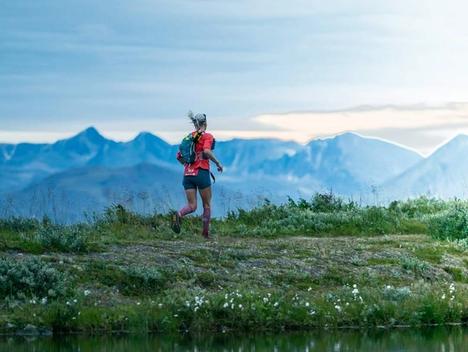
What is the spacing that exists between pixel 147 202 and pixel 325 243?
665 centimetres

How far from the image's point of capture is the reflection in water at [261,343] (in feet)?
60.9

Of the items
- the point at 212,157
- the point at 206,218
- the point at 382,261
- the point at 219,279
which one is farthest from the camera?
the point at 206,218

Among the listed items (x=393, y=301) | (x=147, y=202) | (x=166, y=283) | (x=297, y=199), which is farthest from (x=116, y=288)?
(x=297, y=199)

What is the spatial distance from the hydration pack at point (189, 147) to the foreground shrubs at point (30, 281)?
24.5 feet

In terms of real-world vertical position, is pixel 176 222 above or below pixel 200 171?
below

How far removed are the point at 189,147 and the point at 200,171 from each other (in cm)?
73

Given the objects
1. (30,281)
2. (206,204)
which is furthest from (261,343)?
(206,204)

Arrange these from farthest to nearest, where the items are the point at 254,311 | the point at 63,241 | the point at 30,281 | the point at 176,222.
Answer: the point at 176,222 < the point at 63,241 < the point at 30,281 < the point at 254,311

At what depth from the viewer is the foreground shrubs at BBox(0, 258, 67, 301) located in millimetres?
21203

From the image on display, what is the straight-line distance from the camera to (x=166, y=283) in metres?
22.6

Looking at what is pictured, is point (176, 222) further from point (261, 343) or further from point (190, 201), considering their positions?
point (261, 343)

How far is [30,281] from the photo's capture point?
2133cm

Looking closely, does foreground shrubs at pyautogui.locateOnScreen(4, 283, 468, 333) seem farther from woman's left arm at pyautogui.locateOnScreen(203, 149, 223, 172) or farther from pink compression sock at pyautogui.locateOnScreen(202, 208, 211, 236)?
pink compression sock at pyautogui.locateOnScreen(202, 208, 211, 236)

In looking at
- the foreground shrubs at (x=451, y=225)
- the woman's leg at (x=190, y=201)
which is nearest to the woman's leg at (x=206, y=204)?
the woman's leg at (x=190, y=201)
